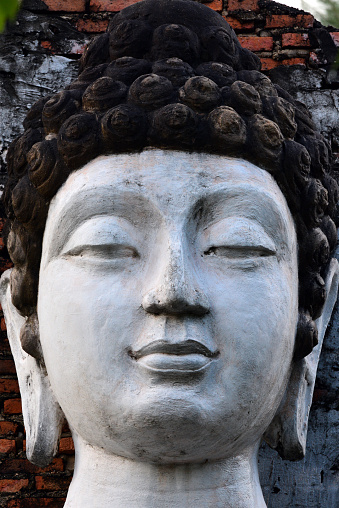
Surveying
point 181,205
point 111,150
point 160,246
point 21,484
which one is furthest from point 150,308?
point 21,484

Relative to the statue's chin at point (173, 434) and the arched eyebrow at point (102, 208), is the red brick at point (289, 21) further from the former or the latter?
the statue's chin at point (173, 434)

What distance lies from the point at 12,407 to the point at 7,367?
8.9 inches

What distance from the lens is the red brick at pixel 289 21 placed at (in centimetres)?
441

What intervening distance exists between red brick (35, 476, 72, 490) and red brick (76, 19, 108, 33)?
2665mm

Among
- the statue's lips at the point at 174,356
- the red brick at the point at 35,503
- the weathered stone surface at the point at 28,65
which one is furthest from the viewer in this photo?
the weathered stone surface at the point at 28,65

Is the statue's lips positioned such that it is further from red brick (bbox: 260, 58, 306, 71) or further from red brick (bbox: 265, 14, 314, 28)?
red brick (bbox: 265, 14, 314, 28)

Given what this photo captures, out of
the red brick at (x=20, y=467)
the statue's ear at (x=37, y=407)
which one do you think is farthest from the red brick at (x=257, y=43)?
the red brick at (x=20, y=467)

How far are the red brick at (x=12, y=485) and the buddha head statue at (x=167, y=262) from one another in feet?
2.79

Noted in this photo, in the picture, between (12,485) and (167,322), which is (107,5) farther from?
(12,485)

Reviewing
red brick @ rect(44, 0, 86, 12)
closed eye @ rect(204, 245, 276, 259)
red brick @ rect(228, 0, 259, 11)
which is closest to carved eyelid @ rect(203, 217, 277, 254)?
closed eye @ rect(204, 245, 276, 259)

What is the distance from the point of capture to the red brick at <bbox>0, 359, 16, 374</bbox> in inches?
159

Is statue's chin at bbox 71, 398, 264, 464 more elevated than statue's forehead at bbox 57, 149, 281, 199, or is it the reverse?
statue's forehead at bbox 57, 149, 281, 199

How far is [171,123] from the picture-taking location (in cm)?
285

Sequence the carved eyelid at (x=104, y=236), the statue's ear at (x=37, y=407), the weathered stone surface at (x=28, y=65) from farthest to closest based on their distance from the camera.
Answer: the weathered stone surface at (x=28, y=65), the statue's ear at (x=37, y=407), the carved eyelid at (x=104, y=236)
